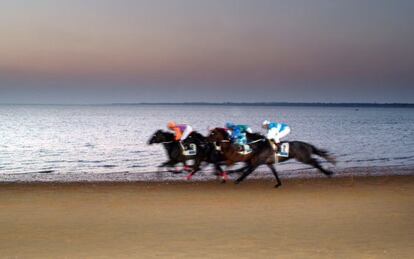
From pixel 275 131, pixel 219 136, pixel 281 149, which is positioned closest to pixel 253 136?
pixel 275 131

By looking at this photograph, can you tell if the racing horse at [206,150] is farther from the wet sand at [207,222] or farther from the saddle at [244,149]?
the wet sand at [207,222]

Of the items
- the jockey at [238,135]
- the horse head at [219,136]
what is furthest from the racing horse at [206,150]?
the jockey at [238,135]

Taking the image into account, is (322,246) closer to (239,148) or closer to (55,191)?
(239,148)

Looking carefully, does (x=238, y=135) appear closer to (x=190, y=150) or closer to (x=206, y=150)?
(x=206, y=150)

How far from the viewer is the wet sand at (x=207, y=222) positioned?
27.5ft

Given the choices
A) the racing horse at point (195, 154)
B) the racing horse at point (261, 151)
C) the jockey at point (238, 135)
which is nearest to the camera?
the racing horse at point (261, 151)

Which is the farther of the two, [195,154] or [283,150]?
[195,154]

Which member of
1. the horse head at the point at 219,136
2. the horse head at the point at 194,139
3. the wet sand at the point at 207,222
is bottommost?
the wet sand at the point at 207,222

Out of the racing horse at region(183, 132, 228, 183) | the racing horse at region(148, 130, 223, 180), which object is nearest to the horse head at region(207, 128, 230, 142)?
the racing horse at region(183, 132, 228, 183)

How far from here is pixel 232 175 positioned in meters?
21.0

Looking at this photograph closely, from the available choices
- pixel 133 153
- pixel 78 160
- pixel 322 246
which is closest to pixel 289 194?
pixel 322 246

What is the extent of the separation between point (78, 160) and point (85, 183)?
12276 mm

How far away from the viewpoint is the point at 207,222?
34.5 feet

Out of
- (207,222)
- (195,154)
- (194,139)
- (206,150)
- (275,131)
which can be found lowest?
(207,222)
